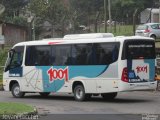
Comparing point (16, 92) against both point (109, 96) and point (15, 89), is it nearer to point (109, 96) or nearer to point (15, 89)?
point (15, 89)

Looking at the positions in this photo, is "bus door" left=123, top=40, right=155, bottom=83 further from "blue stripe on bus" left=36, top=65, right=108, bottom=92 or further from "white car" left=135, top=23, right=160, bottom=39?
"white car" left=135, top=23, right=160, bottom=39

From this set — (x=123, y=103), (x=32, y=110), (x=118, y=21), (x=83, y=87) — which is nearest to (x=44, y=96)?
(x=83, y=87)

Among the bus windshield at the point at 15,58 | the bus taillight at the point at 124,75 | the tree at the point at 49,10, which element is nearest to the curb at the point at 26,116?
the bus taillight at the point at 124,75

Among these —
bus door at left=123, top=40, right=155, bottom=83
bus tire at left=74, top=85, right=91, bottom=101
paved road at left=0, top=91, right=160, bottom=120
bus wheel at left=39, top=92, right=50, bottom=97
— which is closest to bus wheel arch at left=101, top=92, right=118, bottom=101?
paved road at left=0, top=91, right=160, bottom=120

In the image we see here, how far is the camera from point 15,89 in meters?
26.6

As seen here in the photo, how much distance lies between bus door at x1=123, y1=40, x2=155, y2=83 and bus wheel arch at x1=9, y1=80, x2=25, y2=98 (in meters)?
6.74

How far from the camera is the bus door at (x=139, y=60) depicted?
21797 millimetres

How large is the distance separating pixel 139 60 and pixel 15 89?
7.21 m

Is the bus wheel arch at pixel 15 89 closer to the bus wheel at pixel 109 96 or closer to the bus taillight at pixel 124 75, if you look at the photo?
the bus wheel at pixel 109 96

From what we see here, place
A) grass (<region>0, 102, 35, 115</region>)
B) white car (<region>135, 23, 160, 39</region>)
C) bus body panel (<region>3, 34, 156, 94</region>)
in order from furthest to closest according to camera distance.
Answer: white car (<region>135, 23, 160, 39</region>)
bus body panel (<region>3, 34, 156, 94</region>)
grass (<region>0, 102, 35, 115</region>)

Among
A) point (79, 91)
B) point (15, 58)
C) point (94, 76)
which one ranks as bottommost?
point (79, 91)

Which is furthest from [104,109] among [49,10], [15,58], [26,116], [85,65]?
[49,10]

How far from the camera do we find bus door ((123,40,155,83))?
71.5 feet

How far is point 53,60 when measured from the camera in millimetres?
24516
